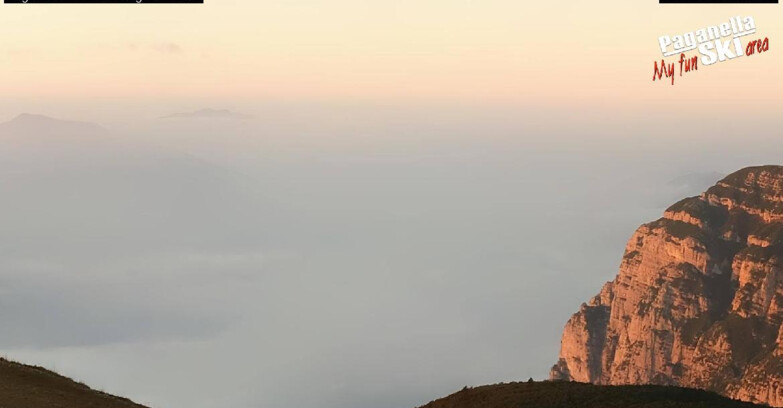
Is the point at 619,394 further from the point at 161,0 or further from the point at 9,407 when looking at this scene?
the point at 161,0

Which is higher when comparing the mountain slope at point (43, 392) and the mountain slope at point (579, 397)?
the mountain slope at point (43, 392)

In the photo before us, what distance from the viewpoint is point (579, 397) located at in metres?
82.9

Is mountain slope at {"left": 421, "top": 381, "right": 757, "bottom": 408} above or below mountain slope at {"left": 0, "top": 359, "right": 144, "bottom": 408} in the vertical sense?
below

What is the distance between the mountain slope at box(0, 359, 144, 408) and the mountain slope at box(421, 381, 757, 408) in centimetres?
3000

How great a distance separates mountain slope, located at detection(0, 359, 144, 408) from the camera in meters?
71.7

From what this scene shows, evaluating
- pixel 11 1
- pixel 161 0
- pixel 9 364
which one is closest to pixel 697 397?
pixel 9 364

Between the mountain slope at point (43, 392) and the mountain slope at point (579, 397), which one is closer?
the mountain slope at point (43, 392)

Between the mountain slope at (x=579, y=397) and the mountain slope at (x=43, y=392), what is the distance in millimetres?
29999

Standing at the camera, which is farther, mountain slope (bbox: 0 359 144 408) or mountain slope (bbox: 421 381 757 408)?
mountain slope (bbox: 421 381 757 408)

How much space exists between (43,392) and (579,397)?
45995 millimetres

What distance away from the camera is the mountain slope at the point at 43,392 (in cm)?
7169

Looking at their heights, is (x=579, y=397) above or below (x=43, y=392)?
below

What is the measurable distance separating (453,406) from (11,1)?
234 ft

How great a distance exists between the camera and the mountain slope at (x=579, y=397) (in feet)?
260
